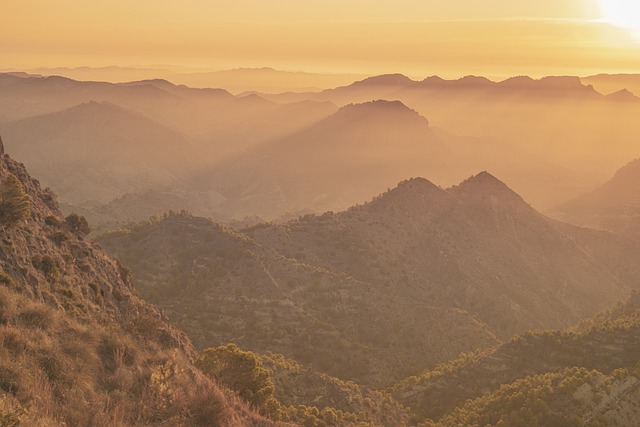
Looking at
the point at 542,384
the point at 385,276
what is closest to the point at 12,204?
the point at 542,384

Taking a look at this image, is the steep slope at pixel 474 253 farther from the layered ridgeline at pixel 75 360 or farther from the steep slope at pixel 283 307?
the layered ridgeline at pixel 75 360

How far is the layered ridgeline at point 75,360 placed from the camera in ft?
57.1

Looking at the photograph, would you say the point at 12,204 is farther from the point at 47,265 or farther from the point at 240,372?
the point at 240,372

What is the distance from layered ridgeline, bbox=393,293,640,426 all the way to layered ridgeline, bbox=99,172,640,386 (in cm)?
1029

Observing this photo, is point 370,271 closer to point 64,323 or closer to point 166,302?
point 166,302

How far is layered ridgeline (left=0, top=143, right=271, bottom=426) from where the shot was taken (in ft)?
57.1

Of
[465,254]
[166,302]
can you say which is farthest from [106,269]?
[465,254]

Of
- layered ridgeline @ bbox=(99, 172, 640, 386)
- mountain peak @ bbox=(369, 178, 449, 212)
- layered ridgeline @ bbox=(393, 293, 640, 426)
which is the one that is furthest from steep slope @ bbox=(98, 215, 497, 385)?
mountain peak @ bbox=(369, 178, 449, 212)

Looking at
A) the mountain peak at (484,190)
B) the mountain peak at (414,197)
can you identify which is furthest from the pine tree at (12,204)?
the mountain peak at (484,190)

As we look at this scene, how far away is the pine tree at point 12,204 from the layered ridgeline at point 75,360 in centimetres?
6

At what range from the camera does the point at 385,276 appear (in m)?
111

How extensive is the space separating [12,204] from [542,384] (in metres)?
54.2

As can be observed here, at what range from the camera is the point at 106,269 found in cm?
4281

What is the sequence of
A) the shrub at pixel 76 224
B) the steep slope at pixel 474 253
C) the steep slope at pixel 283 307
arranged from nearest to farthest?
1. the shrub at pixel 76 224
2. the steep slope at pixel 283 307
3. the steep slope at pixel 474 253
